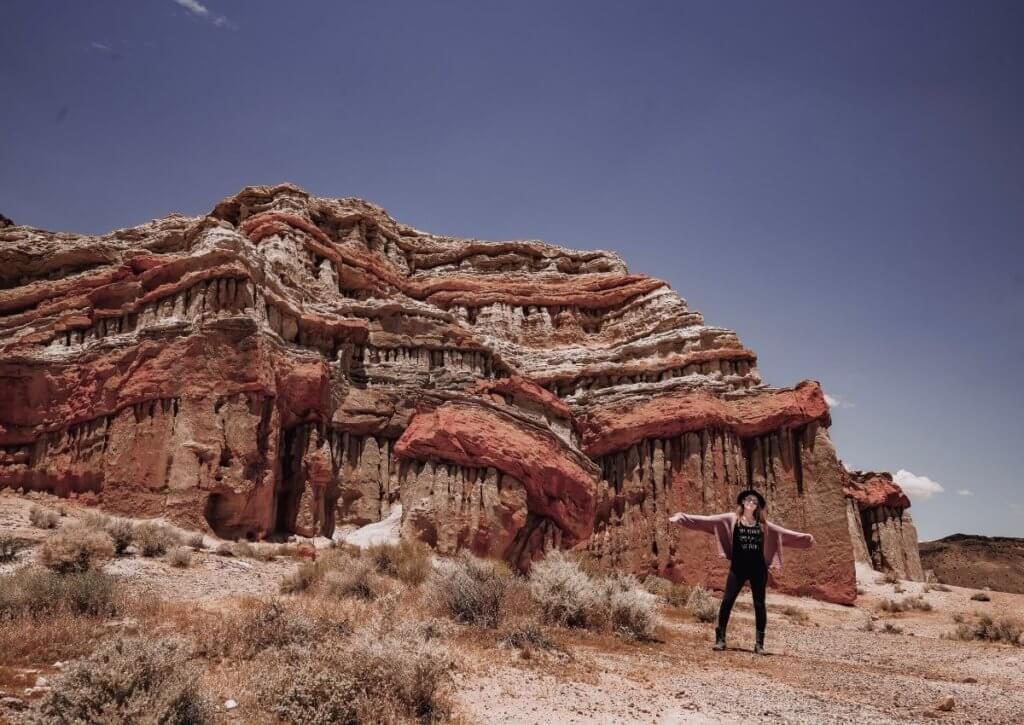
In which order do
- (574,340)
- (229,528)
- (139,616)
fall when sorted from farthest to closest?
1. (574,340)
2. (229,528)
3. (139,616)

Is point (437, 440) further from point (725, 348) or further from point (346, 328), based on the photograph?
point (725, 348)

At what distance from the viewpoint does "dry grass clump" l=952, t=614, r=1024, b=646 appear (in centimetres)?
1603

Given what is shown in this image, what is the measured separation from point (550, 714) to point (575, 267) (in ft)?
147

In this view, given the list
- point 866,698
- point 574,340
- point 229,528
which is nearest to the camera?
point 866,698

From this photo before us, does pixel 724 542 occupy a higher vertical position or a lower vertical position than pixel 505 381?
lower

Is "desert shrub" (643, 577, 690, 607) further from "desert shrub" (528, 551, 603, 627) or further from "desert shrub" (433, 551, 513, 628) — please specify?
"desert shrub" (433, 551, 513, 628)

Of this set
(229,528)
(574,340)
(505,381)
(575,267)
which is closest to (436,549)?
(229,528)

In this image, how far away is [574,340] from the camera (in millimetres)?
43531

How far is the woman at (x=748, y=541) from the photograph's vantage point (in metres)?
10.0

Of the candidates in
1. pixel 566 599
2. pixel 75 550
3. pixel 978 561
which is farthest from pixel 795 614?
pixel 978 561

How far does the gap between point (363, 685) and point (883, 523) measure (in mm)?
47495

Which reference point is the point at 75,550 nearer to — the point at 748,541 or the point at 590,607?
the point at 590,607

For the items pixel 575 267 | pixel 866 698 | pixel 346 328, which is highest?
pixel 575 267

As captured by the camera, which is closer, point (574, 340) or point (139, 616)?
point (139, 616)
